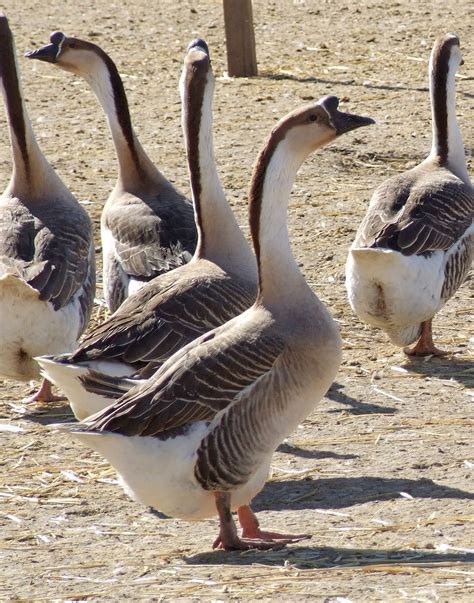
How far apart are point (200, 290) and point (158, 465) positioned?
4.30ft

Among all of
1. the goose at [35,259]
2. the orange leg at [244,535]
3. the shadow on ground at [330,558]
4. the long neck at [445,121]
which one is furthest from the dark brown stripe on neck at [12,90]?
the shadow on ground at [330,558]

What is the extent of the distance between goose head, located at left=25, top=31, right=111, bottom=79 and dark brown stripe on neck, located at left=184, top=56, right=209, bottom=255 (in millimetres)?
1401

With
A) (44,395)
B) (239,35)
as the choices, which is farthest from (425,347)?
(239,35)

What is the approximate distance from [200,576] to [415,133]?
6.86m

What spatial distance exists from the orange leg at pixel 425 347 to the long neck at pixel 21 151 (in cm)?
217

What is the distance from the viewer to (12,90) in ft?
23.8

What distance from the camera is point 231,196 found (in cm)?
930

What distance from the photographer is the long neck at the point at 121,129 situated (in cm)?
726

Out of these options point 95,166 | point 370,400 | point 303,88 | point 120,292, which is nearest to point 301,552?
point 370,400

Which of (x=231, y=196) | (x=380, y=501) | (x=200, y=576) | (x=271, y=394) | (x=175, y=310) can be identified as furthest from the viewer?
(x=231, y=196)

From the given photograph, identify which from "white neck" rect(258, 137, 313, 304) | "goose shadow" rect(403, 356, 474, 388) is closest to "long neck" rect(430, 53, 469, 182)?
"goose shadow" rect(403, 356, 474, 388)

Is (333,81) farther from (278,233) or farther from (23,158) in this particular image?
(278,233)

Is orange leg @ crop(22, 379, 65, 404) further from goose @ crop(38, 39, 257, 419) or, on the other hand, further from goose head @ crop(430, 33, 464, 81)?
goose head @ crop(430, 33, 464, 81)

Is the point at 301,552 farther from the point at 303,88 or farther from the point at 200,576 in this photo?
the point at 303,88
